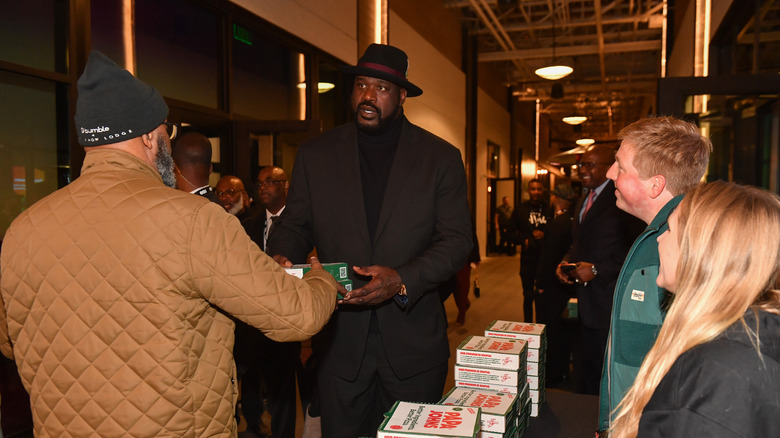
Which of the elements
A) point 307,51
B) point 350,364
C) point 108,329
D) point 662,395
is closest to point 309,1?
point 307,51

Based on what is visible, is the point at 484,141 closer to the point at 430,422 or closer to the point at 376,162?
the point at 376,162

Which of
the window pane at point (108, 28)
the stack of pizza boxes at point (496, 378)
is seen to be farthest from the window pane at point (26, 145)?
the stack of pizza boxes at point (496, 378)

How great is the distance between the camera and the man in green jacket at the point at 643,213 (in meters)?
1.57

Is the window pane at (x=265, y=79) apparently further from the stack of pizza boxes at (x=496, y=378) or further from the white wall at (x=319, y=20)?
the stack of pizza boxes at (x=496, y=378)

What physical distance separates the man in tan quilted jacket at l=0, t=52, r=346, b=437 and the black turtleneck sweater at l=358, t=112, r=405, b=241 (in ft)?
2.53

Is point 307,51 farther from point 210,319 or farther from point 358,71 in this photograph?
point 210,319

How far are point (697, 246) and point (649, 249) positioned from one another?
0.57 metres

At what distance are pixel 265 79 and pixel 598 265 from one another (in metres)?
4.46

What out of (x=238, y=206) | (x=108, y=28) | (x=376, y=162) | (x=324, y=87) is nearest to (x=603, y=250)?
(x=376, y=162)

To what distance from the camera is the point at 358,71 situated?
2057 millimetres

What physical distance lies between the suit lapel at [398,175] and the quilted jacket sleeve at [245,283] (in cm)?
58

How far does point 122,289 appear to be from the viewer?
1234 millimetres

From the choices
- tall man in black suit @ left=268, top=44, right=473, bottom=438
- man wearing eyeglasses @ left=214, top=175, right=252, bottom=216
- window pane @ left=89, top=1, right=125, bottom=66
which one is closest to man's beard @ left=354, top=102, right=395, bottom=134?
tall man in black suit @ left=268, top=44, right=473, bottom=438

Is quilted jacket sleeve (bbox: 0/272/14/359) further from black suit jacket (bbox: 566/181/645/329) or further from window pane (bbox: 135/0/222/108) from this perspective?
window pane (bbox: 135/0/222/108)
